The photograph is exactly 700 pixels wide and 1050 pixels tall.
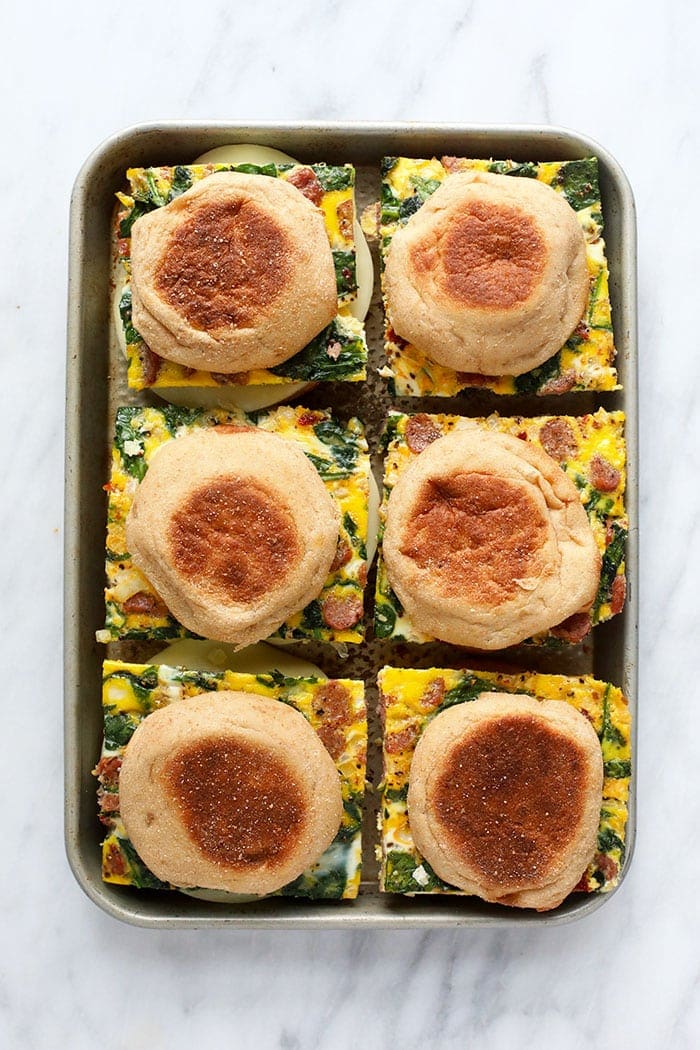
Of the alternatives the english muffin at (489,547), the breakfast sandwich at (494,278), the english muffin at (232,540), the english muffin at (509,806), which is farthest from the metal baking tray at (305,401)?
the english muffin at (232,540)

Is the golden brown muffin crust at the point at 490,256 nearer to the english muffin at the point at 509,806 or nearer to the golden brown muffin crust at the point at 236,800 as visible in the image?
the english muffin at the point at 509,806

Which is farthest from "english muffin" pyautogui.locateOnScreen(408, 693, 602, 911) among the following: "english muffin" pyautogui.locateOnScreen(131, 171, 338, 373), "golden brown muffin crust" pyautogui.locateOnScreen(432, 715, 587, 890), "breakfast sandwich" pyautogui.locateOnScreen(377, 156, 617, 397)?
"english muffin" pyautogui.locateOnScreen(131, 171, 338, 373)

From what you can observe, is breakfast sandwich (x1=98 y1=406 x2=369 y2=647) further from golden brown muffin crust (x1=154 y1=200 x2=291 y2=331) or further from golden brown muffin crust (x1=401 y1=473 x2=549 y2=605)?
golden brown muffin crust (x1=154 y1=200 x2=291 y2=331)

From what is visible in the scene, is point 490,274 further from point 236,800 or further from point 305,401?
point 236,800

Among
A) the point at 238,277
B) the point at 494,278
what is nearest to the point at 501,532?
the point at 494,278
